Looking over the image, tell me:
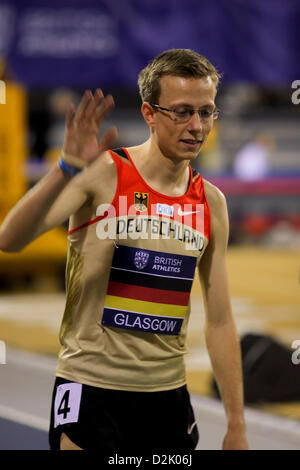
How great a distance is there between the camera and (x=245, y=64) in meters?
6.59

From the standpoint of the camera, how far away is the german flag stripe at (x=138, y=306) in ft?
8.00

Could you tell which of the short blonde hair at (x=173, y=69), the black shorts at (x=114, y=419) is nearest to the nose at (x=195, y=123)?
the short blonde hair at (x=173, y=69)

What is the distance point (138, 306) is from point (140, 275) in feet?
0.32

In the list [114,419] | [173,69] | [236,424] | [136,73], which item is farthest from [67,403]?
[136,73]

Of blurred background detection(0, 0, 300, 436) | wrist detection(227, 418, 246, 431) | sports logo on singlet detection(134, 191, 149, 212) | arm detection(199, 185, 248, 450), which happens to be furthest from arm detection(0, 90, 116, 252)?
blurred background detection(0, 0, 300, 436)

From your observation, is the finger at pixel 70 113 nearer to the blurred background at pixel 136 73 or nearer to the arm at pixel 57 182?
the arm at pixel 57 182

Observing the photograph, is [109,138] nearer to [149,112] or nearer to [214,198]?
[149,112]

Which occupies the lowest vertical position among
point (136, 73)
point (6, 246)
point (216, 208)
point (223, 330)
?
point (223, 330)

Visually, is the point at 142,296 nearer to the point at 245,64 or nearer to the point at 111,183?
the point at 111,183

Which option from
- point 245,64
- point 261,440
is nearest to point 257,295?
point 245,64

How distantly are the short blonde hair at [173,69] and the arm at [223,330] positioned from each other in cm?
42

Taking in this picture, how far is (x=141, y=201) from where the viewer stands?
2457mm

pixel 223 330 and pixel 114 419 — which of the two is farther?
pixel 223 330
